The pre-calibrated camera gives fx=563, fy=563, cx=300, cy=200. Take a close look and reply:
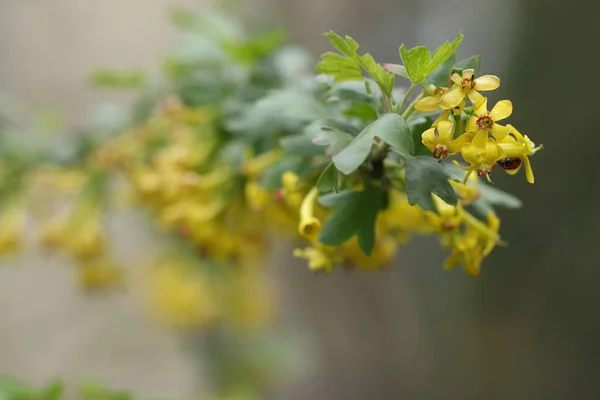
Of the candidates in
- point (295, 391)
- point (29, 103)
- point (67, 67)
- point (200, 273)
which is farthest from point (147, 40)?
point (295, 391)

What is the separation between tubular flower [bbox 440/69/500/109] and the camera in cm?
25

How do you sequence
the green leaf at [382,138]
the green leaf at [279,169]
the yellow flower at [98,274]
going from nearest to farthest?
the green leaf at [382,138] → the green leaf at [279,169] → the yellow flower at [98,274]

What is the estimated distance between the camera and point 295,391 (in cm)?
149

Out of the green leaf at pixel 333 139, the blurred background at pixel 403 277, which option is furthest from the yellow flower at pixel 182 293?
the green leaf at pixel 333 139

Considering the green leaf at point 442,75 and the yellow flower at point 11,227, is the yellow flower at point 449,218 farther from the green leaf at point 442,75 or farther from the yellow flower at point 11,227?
the yellow flower at point 11,227

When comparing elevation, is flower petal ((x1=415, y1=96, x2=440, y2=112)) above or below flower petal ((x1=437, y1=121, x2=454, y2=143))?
above

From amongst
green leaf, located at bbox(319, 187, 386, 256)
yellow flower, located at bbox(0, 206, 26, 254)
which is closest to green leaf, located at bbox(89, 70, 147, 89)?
yellow flower, located at bbox(0, 206, 26, 254)

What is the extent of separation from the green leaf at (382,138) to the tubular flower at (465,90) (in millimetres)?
22

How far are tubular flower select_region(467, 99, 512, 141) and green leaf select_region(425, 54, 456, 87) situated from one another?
4 cm

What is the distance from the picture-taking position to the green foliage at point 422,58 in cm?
26

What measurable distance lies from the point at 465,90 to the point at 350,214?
3.7 inches

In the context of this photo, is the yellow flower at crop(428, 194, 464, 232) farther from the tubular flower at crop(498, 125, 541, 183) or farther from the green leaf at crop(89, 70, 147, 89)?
the green leaf at crop(89, 70, 147, 89)

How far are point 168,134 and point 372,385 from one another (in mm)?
882

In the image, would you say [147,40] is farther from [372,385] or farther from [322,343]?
[372,385]
